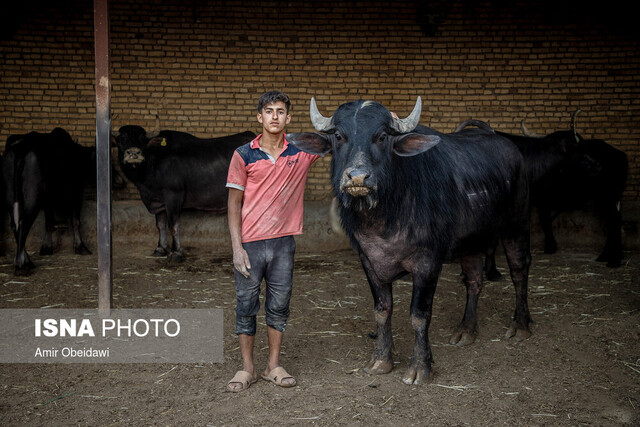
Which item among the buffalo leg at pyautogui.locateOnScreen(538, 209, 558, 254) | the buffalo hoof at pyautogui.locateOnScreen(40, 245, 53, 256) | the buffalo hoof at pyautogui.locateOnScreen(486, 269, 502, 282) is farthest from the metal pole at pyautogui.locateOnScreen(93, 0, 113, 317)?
the buffalo leg at pyautogui.locateOnScreen(538, 209, 558, 254)

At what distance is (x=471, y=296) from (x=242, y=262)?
246 cm

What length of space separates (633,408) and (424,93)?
7581 millimetres

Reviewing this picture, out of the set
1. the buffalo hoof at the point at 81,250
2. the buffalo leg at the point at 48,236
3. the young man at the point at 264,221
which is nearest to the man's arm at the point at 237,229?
the young man at the point at 264,221

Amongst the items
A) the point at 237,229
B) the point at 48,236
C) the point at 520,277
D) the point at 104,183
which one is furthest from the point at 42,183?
the point at 520,277

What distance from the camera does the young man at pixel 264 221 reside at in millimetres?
4016

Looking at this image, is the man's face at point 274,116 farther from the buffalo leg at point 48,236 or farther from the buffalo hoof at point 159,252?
the buffalo leg at point 48,236

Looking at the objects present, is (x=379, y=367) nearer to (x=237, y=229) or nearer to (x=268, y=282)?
(x=268, y=282)

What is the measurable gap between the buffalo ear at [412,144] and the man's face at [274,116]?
2.71 feet

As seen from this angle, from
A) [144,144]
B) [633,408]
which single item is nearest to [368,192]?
[633,408]

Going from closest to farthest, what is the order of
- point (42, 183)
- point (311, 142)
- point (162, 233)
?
point (311, 142) → point (42, 183) → point (162, 233)

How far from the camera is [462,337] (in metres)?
5.23

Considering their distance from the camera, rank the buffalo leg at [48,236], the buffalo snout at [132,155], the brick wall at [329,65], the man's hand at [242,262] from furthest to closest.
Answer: the brick wall at [329,65] → the buffalo leg at [48,236] → the buffalo snout at [132,155] → the man's hand at [242,262]

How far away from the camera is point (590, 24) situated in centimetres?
1027

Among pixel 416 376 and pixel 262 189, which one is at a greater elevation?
pixel 262 189
